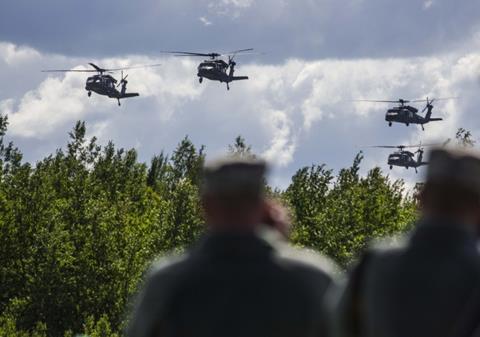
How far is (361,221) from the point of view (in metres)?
72.0

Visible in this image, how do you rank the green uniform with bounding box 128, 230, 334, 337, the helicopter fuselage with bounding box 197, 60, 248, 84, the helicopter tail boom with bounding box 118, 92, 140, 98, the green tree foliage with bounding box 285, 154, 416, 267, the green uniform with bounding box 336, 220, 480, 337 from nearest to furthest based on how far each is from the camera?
the green uniform with bounding box 128, 230, 334, 337 < the green uniform with bounding box 336, 220, 480, 337 < the green tree foliage with bounding box 285, 154, 416, 267 < the helicopter fuselage with bounding box 197, 60, 248, 84 < the helicopter tail boom with bounding box 118, 92, 140, 98

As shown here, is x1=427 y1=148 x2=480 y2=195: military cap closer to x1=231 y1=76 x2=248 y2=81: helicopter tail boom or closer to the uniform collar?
the uniform collar

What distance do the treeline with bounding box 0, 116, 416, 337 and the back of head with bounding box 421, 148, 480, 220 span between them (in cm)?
5643

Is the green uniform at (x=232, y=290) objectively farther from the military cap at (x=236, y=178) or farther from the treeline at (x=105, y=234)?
the treeline at (x=105, y=234)

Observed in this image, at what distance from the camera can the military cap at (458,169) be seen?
6.21 meters

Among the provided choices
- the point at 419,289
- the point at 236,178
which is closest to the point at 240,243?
the point at 236,178

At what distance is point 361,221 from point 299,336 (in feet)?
218

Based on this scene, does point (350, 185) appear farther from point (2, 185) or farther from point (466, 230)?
point (466, 230)

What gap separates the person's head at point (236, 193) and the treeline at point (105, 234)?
186ft

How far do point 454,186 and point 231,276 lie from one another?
114 centimetres

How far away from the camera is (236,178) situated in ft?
19.6

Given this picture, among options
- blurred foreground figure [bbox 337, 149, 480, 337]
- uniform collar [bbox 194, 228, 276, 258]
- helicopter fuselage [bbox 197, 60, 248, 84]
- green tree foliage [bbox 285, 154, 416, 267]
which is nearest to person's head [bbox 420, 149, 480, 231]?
blurred foreground figure [bbox 337, 149, 480, 337]

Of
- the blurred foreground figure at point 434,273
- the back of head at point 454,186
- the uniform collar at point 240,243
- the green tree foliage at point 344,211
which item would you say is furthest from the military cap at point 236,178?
the green tree foliage at point 344,211

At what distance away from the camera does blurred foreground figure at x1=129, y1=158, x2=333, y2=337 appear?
593cm
